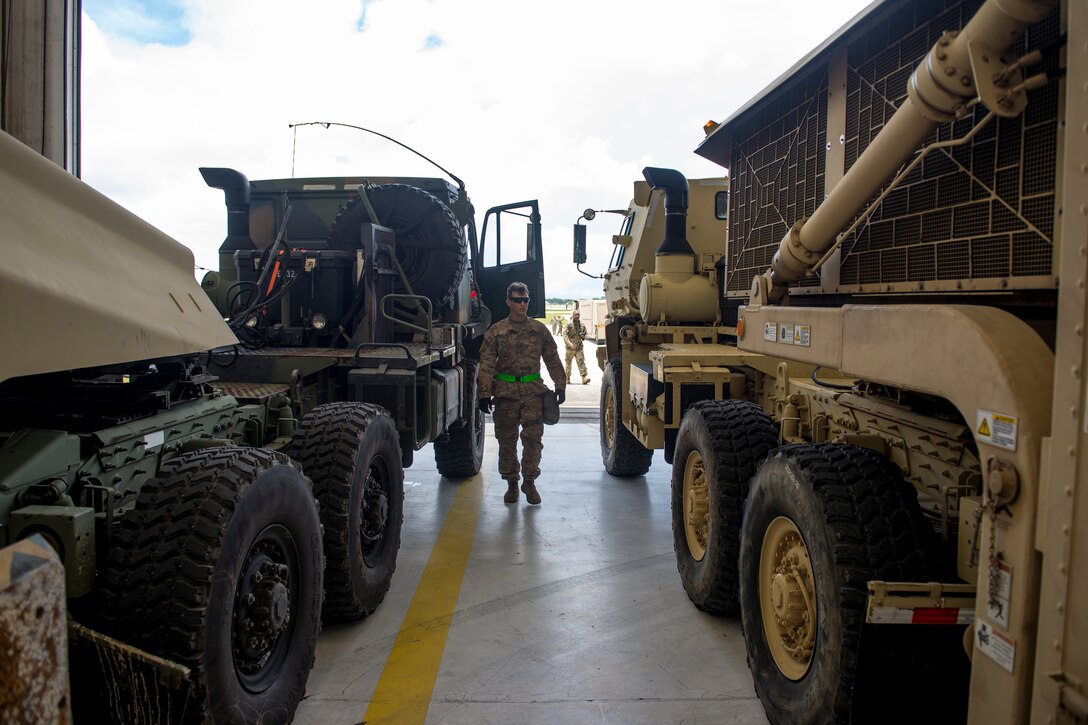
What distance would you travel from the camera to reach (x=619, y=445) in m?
8.19

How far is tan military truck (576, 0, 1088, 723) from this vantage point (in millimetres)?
1795

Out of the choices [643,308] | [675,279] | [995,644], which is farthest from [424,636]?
[675,279]

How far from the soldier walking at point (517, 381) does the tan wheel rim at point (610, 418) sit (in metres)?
1.14

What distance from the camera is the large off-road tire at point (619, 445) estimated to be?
26.6ft

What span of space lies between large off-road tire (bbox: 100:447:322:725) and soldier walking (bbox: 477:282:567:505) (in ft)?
13.1

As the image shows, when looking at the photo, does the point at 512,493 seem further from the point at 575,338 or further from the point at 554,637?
the point at 575,338

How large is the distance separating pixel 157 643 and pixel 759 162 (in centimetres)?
371

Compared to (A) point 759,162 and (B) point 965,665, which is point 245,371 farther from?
(B) point 965,665

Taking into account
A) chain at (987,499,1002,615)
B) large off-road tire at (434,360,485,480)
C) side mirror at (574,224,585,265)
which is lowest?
large off-road tire at (434,360,485,480)

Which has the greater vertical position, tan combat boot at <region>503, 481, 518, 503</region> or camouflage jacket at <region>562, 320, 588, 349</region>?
camouflage jacket at <region>562, 320, 588, 349</region>

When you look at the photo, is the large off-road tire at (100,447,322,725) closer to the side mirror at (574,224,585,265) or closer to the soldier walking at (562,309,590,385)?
the side mirror at (574,224,585,265)

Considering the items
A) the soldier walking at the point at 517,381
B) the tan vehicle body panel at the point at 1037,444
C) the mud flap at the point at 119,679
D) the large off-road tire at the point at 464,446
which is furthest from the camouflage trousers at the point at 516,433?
the tan vehicle body panel at the point at 1037,444

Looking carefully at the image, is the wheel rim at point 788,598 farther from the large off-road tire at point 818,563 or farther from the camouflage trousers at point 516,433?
the camouflage trousers at point 516,433

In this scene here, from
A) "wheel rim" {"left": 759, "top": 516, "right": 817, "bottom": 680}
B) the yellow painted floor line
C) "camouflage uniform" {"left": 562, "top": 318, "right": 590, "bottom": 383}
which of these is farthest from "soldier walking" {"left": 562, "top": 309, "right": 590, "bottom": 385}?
"wheel rim" {"left": 759, "top": 516, "right": 817, "bottom": 680}
